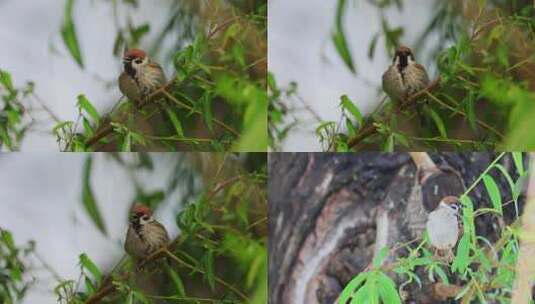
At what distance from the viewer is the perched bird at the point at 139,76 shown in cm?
329

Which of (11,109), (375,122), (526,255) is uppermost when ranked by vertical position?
(11,109)

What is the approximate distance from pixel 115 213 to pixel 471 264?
3.92 feet

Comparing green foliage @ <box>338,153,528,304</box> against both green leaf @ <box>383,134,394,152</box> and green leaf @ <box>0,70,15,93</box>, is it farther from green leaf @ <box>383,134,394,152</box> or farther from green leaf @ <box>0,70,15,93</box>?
green leaf @ <box>0,70,15,93</box>

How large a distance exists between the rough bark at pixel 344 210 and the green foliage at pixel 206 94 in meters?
0.18

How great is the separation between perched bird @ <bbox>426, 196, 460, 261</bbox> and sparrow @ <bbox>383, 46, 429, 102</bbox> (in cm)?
39

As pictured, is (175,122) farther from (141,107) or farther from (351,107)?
(351,107)

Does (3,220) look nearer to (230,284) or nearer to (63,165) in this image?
(63,165)

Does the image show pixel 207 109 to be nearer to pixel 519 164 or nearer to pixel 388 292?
pixel 388 292

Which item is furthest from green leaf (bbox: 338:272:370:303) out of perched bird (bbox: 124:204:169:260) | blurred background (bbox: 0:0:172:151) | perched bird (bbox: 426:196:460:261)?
blurred background (bbox: 0:0:172:151)

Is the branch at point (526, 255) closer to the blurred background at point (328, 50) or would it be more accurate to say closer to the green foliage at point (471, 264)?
the green foliage at point (471, 264)

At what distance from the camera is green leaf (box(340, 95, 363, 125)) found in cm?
334

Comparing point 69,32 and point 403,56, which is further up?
point 69,32

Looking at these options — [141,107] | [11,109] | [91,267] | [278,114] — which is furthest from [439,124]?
[11,109]

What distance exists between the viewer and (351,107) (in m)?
3.35
